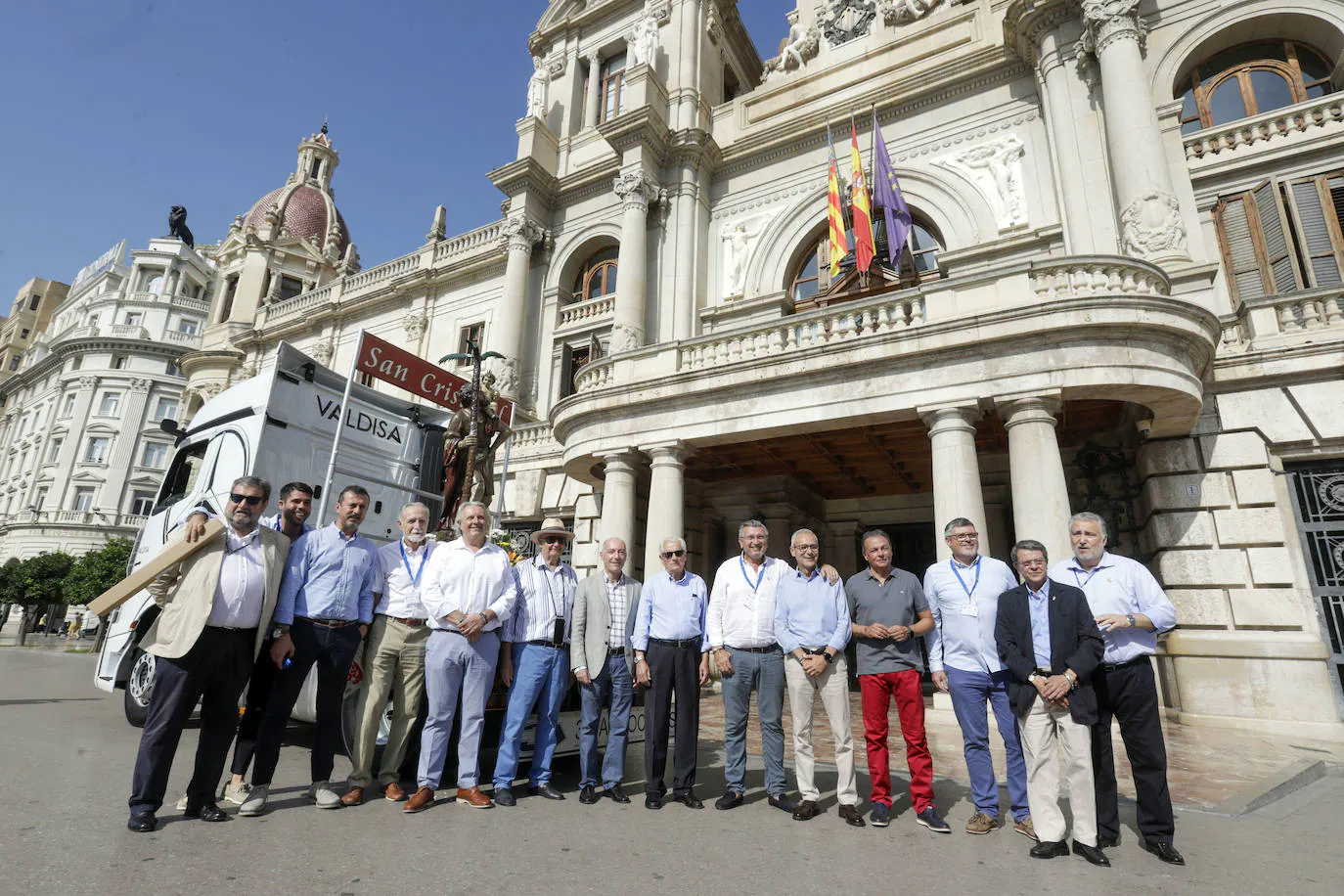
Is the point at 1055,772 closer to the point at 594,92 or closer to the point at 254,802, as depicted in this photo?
the point at 254,802

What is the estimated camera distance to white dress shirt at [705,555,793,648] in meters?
5.25

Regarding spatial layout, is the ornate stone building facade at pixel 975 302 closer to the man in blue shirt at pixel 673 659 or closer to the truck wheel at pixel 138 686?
the man in blue shirt at pixel 673 659

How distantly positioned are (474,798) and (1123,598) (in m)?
4.42

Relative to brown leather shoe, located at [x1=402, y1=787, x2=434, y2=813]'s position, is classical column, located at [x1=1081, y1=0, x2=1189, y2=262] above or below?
above

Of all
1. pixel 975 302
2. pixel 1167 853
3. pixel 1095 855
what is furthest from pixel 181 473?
pixel 975 302

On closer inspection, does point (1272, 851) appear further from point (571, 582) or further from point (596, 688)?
point (571, 582)

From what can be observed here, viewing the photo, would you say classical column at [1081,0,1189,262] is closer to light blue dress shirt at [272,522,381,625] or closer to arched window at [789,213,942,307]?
arched window at [789,213,942,307]

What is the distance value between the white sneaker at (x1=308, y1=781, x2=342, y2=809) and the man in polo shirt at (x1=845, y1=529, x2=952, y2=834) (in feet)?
11.6

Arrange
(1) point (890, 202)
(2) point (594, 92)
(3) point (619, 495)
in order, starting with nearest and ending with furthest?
(3) point (619, 495)
(1) point (890, 202)
(2) point (594, 92)

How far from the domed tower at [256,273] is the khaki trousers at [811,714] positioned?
2920 cm

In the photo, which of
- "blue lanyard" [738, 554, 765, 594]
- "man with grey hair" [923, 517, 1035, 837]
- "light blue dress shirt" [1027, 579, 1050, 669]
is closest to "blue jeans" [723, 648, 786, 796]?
"blue lanyard" [738, 554, 765, 594]

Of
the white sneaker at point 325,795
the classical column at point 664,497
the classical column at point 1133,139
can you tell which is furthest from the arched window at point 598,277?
the white sneaker at point 325,795

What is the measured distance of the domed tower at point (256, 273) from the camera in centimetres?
3088

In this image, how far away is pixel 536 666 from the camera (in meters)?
5.20
